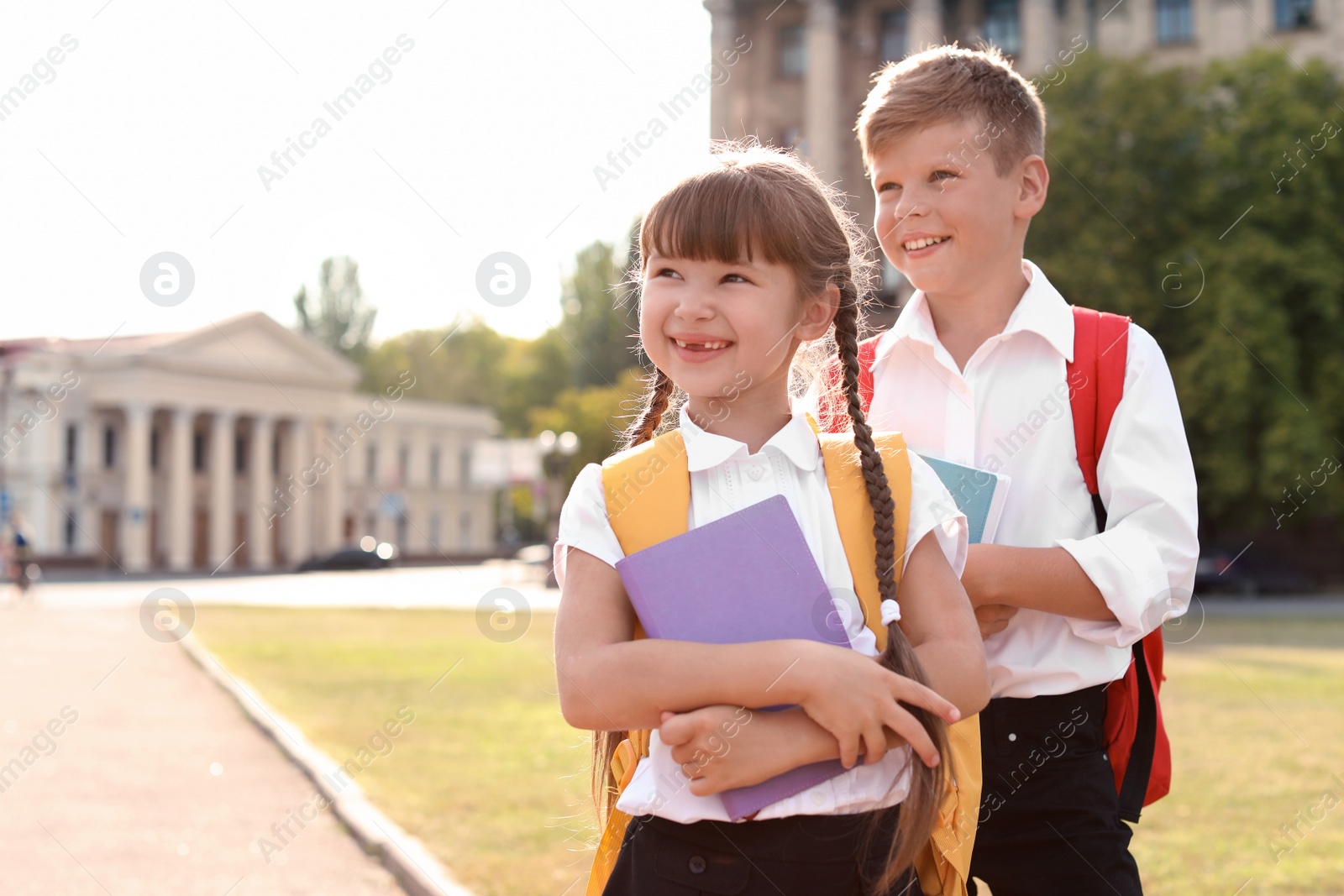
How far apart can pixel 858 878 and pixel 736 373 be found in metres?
0.77

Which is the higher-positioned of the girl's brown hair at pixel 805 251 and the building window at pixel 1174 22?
the building window at pixel 1174 22

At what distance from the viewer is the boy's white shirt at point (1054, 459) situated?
2211mm

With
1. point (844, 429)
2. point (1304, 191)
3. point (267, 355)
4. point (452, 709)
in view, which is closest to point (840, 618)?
point (844, 429)

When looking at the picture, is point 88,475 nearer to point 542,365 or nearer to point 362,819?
point 542,365

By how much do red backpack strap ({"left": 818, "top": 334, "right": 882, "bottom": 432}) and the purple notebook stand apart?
1.47ft

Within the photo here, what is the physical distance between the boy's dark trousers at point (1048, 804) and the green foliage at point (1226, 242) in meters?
28.0

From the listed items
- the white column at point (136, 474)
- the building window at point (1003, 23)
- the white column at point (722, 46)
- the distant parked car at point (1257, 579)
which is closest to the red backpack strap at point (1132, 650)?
the distant parked car at point (1257, 579)

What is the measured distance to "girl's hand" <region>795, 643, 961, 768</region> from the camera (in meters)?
1.73

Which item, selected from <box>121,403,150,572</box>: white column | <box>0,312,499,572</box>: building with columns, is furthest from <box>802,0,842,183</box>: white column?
<box>121,403,150,572</box>: white column

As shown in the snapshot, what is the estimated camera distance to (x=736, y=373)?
1981 millimetres

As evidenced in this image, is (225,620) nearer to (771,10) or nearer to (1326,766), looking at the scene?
(1326,766)

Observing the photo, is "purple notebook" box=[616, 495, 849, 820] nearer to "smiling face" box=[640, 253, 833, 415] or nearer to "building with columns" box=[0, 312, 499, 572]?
"smiling face" box=[640, 253, 833, 415]

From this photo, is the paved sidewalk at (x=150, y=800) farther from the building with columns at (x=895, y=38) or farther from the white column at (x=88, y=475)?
the white column at (x=88, y=475)

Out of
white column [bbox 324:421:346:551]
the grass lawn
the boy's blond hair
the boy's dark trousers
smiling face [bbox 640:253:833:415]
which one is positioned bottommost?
white column [bbox 324:421:346:551]
